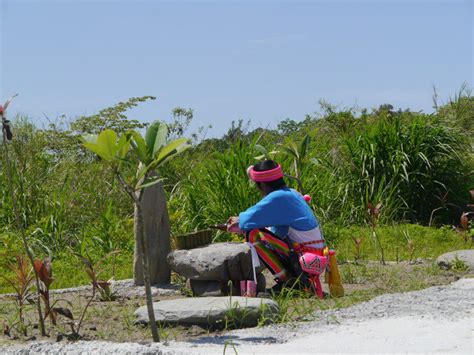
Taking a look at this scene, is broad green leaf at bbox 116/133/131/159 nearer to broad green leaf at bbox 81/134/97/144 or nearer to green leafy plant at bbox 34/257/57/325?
broad green leaf at bbox 81/134/97/144

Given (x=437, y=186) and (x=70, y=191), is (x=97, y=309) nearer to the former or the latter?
(x=70, y=191)

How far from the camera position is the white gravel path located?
4406 mm

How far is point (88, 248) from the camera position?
374 inches

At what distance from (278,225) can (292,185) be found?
3.18m

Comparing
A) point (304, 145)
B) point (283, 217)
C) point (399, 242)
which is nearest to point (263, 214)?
point (283, 217)

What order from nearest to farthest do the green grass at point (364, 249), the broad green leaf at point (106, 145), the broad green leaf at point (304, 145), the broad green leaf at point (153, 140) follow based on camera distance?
the broad green leaf at point (106, 145) → the broad green leaf at point (153, 140) → the broad green leaf at point (304, 145) → the green grass at point (364, 249)

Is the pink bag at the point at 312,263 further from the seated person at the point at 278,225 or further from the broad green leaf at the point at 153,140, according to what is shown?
the broad green leaf at the point at 153,140

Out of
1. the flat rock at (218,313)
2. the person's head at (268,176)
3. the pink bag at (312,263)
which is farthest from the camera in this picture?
the person's head at (268,176)

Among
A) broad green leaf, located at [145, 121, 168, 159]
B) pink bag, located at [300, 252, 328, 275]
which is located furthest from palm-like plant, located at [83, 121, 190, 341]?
pink bag, located at [300, 252, 328, 275]

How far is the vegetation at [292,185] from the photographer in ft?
30.6

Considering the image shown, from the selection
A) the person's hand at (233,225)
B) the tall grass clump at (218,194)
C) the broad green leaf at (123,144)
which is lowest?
the person's hand at (233,225)

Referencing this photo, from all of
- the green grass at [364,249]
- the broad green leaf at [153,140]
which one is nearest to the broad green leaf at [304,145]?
the green grass at [364,249]

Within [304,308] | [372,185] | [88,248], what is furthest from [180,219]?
[304,308]

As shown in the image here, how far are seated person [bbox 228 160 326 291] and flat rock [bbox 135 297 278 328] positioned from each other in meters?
1.07
